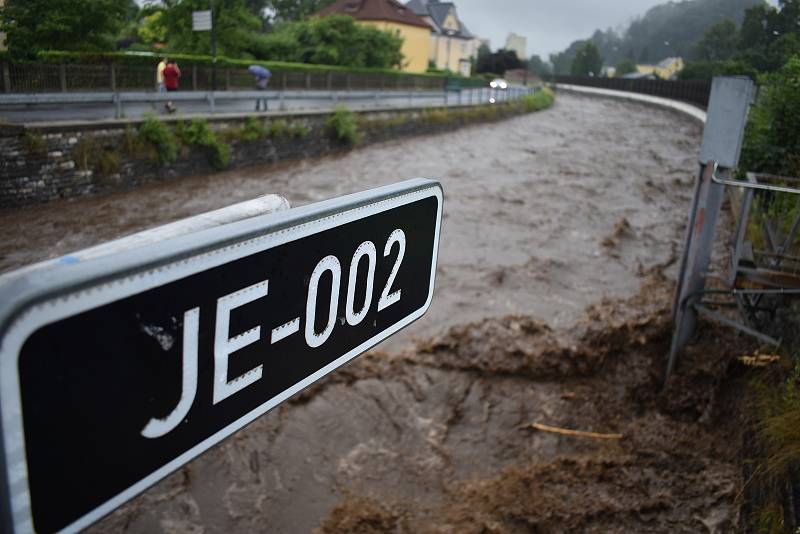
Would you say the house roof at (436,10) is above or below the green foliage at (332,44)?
above

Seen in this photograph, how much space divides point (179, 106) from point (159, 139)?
2871mm

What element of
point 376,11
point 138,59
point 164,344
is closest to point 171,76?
point 138,59

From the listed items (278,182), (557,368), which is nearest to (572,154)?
(278,182)

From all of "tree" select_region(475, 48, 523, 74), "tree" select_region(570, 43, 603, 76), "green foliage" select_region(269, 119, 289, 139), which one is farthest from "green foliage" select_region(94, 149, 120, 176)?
"tree" select_region(570, 43, 603, 76)

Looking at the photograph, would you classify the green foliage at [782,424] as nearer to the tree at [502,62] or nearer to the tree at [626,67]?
the tree at [502,62]

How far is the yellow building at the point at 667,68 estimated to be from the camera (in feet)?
125

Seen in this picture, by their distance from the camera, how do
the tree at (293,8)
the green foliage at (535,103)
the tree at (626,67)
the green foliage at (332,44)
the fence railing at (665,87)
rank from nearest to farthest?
the green foliage at (332,44)
the fence railing at (665,87)
the green foliage at (535,103)
the tree at (293,8)
the tree at (626,67)

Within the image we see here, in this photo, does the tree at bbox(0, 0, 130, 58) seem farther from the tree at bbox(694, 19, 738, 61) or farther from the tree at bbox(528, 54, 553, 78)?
the tree at bbox(528, 54, 553, 78)

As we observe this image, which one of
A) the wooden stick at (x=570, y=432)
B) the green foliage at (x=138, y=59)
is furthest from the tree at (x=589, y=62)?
the wooden stick at (x=570, y=432)

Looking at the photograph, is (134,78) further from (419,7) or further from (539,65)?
(539,65)

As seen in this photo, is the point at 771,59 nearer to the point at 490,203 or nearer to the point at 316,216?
the point at 490,203

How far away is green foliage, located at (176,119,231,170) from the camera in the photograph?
15120 mm

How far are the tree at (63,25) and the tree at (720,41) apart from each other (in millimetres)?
11620

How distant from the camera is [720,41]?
54.9 ft
